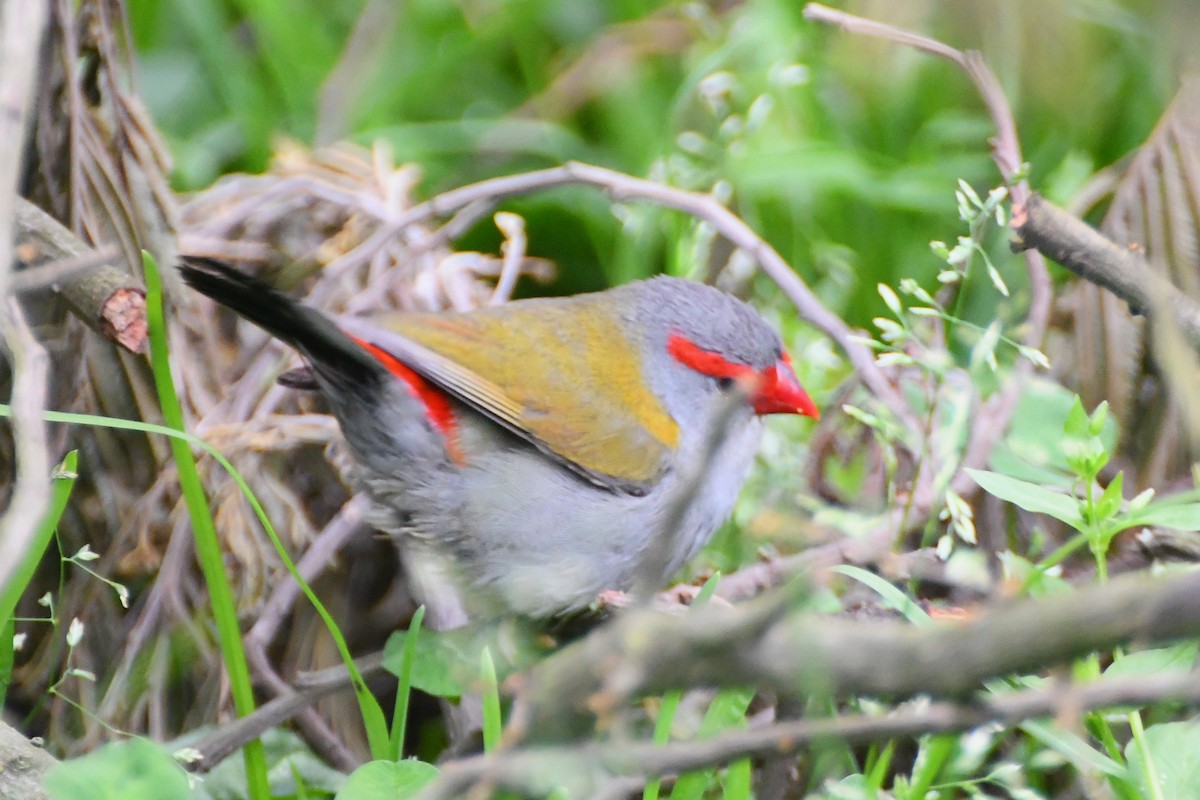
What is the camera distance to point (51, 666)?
90.3 inches

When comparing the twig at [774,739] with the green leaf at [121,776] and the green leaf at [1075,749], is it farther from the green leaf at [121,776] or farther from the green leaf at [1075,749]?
the green leaf at [121,776]

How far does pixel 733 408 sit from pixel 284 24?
3702 millimetres

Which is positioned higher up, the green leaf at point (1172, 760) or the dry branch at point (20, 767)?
the dry branch at point (20, 767)

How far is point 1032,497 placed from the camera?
1.83 metres

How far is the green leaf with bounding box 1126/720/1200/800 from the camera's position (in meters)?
1.70

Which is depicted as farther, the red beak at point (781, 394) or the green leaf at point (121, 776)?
the red beak at point (781, 394)

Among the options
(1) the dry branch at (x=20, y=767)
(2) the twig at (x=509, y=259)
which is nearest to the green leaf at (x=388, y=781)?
(1) the dry branch at (x=20, y=767)

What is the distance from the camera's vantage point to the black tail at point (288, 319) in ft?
7.12

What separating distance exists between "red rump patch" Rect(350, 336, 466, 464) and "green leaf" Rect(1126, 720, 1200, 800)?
1.44 meters

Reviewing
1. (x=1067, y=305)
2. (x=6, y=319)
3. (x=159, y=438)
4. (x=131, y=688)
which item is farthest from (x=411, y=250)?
(x=6, y=319)

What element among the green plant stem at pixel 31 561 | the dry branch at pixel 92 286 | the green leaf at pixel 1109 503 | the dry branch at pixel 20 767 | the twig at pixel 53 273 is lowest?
the dry branch at pixel 20 767

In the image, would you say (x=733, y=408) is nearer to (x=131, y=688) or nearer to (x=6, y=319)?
(x=6, y=319)

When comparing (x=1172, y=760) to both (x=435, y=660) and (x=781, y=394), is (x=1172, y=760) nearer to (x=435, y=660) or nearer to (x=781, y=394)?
(x=435, y=660)

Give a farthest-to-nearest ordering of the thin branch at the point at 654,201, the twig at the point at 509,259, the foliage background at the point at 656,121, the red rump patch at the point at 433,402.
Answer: the foliage background at the point at 656,121 → the twig at the point at 509,259 → the thin branch at the point at 654,201 → the red rump patch at the point at 433,402
